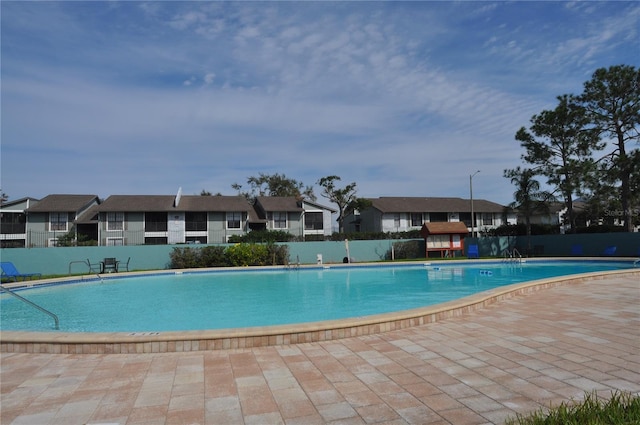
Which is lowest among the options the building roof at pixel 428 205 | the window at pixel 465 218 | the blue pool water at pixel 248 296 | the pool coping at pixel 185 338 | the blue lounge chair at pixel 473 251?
the blue pool water at pixel 248 296

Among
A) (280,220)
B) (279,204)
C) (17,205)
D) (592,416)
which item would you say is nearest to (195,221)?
(280,220)

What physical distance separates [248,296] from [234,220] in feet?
76.1

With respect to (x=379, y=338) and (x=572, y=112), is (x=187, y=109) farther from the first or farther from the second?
(x=572, y=112)

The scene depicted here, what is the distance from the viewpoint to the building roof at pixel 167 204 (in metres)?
33.9

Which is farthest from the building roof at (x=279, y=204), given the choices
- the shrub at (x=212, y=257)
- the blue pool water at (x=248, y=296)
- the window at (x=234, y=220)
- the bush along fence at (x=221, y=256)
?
the blue pool water at (x=248, y=296)

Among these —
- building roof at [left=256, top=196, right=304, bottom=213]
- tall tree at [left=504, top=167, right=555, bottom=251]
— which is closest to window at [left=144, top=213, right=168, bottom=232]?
building roof at [left=256, top=196, right=304, bottom=213]

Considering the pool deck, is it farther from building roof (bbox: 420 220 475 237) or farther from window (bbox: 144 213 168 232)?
window (bbox: 144 213 168 232)

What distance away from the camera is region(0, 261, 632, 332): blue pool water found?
32.8 feet

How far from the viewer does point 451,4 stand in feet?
36.4

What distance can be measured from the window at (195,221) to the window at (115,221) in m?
5.27

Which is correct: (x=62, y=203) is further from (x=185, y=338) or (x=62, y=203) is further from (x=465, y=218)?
(x=465, y=218)

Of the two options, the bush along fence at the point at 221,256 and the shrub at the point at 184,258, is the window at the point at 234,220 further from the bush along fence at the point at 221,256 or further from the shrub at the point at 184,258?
the shrub at the point at 184,258

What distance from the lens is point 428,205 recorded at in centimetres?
4362

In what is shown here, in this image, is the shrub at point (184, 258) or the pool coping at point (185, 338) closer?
the pool coping at point (185, 338)
